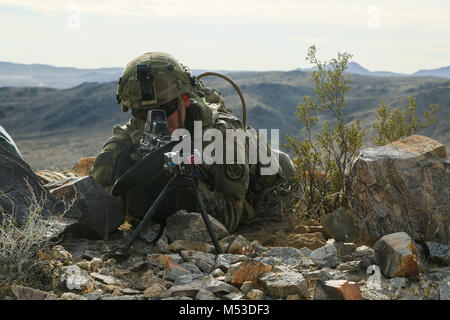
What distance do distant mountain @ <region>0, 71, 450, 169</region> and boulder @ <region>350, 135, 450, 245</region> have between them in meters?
31.3

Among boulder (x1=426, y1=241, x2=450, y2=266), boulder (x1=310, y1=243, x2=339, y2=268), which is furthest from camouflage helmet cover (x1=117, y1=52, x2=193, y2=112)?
boulder (x1=426, y1=241, x2=450, y2=266)

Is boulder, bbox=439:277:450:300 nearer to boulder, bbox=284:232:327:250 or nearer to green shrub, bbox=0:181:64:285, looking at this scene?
boulder, bbox=284:232:327:250

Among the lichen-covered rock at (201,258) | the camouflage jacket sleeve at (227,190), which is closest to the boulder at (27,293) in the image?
the lichen-covered rock at (201,258)

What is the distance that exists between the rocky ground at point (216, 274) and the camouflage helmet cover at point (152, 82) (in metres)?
1.19

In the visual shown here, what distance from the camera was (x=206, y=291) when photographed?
10.5 feet

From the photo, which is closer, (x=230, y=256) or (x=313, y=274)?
(x=313, y=274)

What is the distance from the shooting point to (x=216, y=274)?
354cm

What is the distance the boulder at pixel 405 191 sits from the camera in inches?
162

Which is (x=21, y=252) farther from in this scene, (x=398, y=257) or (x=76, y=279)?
(x=398, y=257)

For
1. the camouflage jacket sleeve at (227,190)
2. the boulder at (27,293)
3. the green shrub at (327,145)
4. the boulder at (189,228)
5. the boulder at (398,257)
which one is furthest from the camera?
the green shrub at (327,145)

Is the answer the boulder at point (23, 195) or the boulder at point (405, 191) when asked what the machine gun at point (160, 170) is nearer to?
the boulder at point (23, 195)
